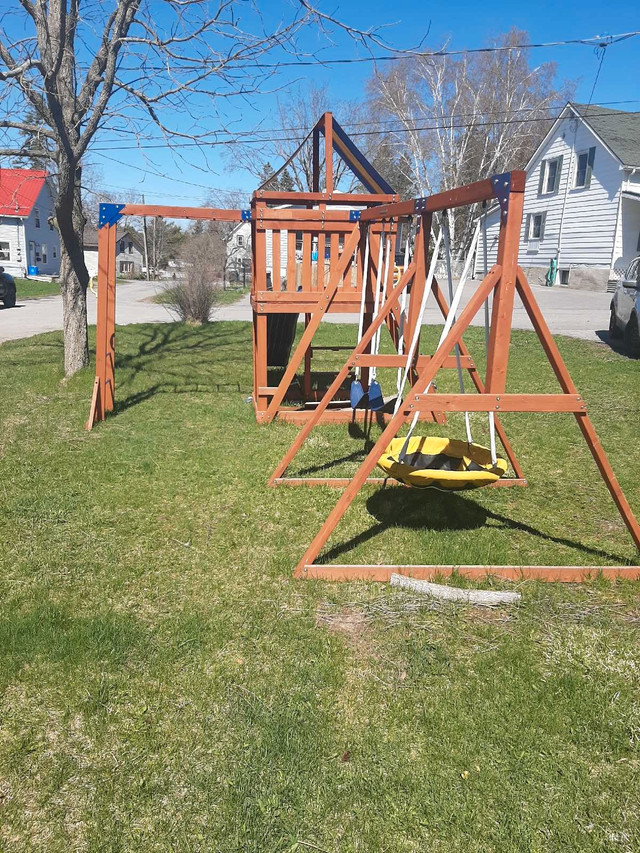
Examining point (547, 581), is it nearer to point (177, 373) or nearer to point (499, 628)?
point (499, 628)

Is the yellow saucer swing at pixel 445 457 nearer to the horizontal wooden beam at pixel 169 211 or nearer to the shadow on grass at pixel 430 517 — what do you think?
the shadow on grass at pixel 430 517

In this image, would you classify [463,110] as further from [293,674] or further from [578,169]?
[293,674]

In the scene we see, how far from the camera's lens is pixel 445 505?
15.1ft

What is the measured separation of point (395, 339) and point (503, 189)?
3223 millimetres

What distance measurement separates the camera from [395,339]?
637 centimetres

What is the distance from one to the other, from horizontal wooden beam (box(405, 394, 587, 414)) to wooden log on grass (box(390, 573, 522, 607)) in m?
0.99

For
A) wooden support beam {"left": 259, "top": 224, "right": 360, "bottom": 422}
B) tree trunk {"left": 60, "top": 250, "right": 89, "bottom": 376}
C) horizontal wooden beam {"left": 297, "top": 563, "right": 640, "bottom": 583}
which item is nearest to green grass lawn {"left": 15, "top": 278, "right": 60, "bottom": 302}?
tree trunk {"left": 60, "top": 250, "right": 89, "bottom": 376}

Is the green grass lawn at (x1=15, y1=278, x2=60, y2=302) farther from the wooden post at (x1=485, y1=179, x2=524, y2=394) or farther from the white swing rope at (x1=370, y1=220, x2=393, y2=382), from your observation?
the wooden post at (x1=485, y1=179, x2=524, y2=394)

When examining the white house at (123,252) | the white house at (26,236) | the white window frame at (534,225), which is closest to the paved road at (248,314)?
the white window frame at (534,225)

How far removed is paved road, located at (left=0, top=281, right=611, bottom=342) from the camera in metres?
14.4

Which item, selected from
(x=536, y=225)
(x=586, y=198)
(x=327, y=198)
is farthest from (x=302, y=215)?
(x=536, y=225)

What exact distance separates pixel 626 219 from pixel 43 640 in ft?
87.0

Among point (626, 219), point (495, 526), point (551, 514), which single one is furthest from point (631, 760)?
point (626, 219)

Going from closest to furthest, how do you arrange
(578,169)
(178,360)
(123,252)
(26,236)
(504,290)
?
(504,290) < (178,360) < (578,169) < (26,236) < (123,252)
